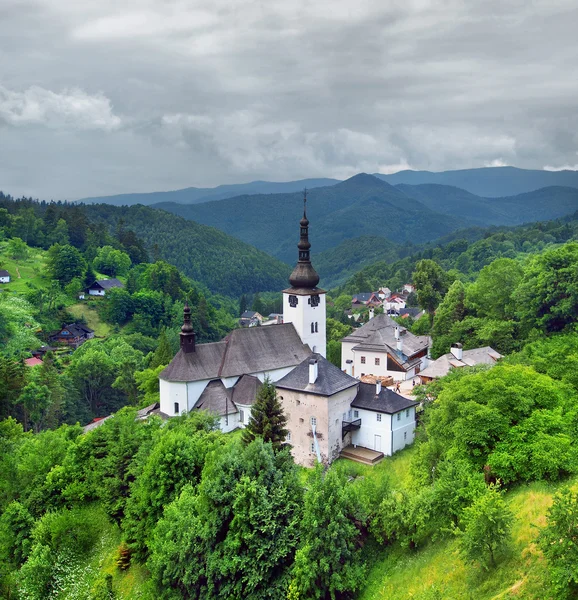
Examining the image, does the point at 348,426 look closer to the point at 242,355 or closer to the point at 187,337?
the point at 242,355

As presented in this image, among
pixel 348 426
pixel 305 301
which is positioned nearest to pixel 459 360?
pixel 305 301

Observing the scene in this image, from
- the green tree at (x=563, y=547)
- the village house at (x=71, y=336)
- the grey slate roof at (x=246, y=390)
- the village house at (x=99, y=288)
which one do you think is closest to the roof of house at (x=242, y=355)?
the grey slate roof at (x=246, y=390)

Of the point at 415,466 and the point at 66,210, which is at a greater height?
the point at 66,210

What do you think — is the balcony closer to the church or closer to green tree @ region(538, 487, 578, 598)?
the church

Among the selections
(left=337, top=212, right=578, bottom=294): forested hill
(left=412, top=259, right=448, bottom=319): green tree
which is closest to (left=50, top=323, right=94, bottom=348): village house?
(left=412, top=259, right=448, bottom=319): green tree

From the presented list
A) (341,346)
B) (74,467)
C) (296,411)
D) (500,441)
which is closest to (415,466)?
(500,441)

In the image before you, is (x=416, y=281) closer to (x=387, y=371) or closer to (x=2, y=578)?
(x=387, y=371)
